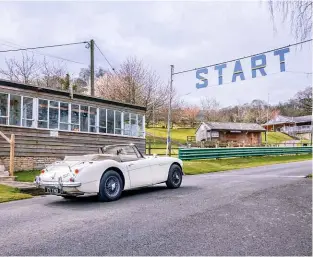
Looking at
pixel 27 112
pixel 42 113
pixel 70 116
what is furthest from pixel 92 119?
pixel 27 112

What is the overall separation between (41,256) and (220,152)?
75.3 feet

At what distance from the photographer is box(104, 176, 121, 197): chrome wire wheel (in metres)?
7.29

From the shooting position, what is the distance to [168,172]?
916 cm

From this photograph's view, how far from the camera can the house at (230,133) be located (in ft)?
195

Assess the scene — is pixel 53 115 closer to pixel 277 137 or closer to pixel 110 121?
pixel 110 121

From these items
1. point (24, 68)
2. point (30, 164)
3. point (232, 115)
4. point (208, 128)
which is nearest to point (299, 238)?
point (30, 164)

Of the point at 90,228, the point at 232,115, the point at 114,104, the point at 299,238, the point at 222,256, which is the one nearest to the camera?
the point at 222,256

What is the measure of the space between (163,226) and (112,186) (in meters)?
2.86

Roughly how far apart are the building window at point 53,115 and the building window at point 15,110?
5.53ft

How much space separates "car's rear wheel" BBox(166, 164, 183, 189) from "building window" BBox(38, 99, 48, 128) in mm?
9774

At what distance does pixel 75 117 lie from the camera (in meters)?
18.2

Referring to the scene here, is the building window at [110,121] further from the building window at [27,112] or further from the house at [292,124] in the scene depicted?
the house at [292,124]

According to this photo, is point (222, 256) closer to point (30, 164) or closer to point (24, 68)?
point (30, 164)

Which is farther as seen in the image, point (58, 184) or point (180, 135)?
point (180, 135)
